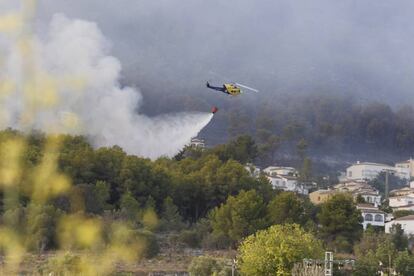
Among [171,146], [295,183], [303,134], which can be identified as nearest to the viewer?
[171,146]

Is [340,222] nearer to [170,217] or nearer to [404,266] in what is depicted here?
[170,217]

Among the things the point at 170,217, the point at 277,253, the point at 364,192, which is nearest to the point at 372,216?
the point at 364,192

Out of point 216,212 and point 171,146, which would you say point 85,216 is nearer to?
point 216,212

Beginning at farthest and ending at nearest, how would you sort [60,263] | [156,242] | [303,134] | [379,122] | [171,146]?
[379,122] < [303,134] < [171,146] < [156,242] < [60,263]

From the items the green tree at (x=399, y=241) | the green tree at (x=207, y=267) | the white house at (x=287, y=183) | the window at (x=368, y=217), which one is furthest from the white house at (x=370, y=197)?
the green tree at (x=207, y=267)

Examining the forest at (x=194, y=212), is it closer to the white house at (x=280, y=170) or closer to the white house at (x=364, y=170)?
the white house at (x=280, y=170)

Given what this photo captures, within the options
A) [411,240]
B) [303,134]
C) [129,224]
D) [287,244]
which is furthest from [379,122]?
[287,244]
